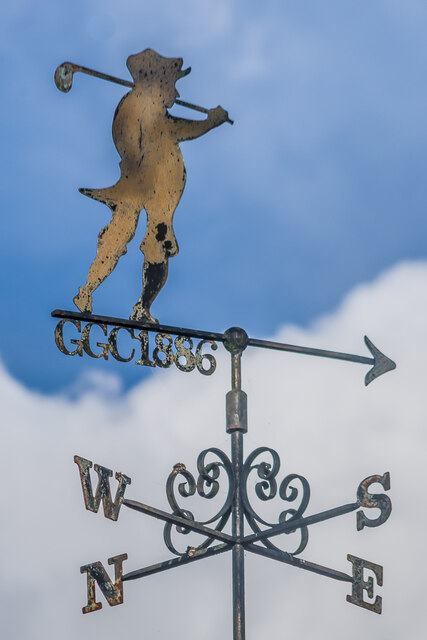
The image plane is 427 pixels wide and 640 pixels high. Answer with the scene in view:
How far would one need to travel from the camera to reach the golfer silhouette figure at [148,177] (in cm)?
526

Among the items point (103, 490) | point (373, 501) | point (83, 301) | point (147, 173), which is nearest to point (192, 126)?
point (147, 173)

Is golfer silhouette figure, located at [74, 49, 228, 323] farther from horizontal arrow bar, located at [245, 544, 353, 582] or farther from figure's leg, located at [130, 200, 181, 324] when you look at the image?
horizontal arrow bar, located at [245, 544, 353, 582]

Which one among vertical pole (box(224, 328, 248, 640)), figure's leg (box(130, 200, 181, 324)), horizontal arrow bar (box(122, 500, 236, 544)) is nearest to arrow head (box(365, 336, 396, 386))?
vertical pole (box(224, 328, 248, 640))

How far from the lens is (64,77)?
5.33 metres

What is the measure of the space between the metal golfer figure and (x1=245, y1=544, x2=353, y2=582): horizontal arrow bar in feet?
3.22

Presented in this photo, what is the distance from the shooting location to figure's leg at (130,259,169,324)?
16.8 feet

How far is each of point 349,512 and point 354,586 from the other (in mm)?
354

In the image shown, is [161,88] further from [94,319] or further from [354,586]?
[354,586]

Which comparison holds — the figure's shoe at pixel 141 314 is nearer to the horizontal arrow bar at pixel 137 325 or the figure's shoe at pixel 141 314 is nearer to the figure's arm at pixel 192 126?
the horizontal arrow bar at pixel 137 325

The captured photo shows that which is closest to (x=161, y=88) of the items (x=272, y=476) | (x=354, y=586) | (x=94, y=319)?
(x=94, y=319)

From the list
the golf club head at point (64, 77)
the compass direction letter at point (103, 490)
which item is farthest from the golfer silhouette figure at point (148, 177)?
the compass direction letter at point (103, 490)

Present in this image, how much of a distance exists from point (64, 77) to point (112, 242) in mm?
617

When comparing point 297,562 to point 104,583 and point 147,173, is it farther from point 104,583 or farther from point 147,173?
point 147,173

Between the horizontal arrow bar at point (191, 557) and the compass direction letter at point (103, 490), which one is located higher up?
the compass direction letter at point (103, 490)
